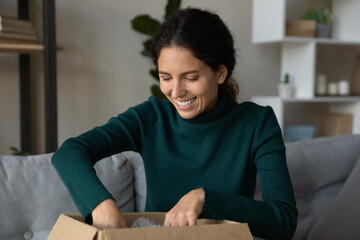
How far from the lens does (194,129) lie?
49.3 inches

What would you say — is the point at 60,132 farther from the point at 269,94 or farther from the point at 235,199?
the point at 235,199

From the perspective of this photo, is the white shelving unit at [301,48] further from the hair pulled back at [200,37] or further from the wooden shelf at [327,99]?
the hair pulled back at [200,37]

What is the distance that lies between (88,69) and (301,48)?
1.49 m

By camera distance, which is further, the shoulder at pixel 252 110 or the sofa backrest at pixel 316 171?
the sofa backrest at pixel 316 171

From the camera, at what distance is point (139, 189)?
151cm

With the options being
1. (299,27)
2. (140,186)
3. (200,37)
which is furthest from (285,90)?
(200,37)

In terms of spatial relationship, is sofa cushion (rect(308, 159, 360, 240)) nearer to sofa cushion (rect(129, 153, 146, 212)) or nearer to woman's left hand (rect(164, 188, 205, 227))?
sofa cushion (rect(129, 153, 146, 212))

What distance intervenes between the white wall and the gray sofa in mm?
1263

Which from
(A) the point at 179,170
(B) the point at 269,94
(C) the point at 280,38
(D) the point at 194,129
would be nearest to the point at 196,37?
(D) the point at 194,129

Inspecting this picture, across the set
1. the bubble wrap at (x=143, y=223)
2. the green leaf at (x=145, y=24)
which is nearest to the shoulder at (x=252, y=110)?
the bubble wrap at (x=143, y=223)

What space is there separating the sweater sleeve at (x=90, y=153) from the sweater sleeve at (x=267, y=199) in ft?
0.77

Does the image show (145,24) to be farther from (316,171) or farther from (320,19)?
(316,171)

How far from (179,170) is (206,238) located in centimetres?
55

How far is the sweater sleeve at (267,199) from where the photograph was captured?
0.95 m
